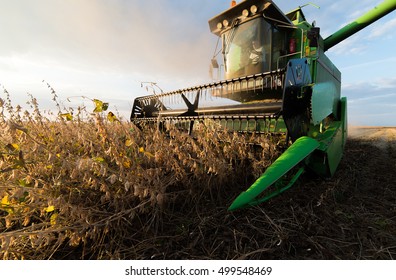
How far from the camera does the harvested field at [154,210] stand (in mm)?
1277

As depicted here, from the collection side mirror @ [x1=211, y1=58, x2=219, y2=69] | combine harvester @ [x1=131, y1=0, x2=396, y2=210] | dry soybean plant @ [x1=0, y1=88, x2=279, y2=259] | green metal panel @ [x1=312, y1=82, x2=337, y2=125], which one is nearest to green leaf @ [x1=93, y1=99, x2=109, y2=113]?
dry soybean plant @ [x1=0, y1=88, x2=279, y2=259]

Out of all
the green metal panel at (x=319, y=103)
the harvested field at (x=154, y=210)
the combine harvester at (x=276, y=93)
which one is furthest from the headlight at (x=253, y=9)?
the harvested field at (x=154, y=210)

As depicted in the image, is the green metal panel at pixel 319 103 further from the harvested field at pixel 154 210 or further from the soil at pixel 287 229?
the soil at pixel 287 229

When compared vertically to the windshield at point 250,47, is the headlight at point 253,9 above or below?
above

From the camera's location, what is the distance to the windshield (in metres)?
3.55

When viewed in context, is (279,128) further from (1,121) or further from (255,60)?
(1,121)

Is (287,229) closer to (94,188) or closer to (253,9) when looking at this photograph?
(94,188)

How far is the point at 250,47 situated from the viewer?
3654mm

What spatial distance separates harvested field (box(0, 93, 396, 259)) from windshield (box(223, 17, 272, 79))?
6.70ft

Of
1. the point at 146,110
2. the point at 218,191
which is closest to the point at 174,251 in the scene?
the point at 218,191

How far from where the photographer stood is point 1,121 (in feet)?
4.66

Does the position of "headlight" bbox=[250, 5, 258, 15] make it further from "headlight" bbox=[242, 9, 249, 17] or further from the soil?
the soil

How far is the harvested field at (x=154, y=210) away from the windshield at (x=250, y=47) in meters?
2.04

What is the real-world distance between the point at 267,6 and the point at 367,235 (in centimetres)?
331
